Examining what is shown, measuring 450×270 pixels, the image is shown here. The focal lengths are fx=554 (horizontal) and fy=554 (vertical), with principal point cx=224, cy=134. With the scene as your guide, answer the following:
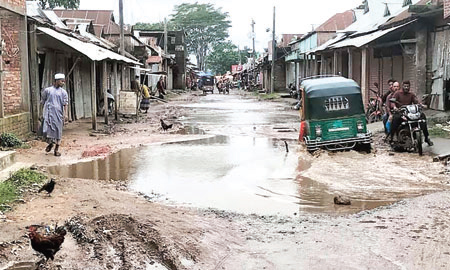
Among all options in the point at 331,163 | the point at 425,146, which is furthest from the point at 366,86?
the point at 331,163

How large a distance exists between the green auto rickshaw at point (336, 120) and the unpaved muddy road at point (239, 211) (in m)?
0.32

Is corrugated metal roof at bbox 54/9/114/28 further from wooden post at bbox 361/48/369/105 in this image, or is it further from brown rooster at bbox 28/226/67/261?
brown rooster at bbox 28/226/67/261

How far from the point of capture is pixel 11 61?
1395cm

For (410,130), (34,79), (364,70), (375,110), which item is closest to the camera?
(410,130)

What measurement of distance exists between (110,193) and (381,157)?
6.04 m

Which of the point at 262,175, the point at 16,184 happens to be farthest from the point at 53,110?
the point at 262,175

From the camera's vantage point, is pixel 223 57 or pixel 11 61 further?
pixel 223 57

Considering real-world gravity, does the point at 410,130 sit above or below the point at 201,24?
below

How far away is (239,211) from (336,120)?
5.67m

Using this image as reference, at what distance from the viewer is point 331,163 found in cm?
1116

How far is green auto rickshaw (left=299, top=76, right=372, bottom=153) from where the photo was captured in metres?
12.3

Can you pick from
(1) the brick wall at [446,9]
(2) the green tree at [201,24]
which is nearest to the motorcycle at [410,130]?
(1) the brick wall at [446,9]

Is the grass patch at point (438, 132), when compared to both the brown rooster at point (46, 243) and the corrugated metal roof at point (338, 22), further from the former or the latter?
the corrugated metal roof at point (338, 22)

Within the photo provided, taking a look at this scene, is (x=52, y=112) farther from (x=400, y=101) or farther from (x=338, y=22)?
(x=338, y=22)
